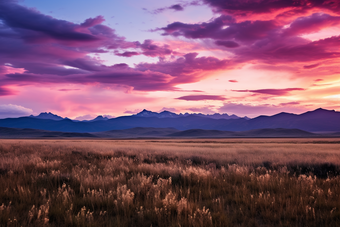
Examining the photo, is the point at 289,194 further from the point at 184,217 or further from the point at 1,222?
the point at 1,222

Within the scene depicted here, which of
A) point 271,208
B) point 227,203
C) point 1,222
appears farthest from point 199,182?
point 1,222

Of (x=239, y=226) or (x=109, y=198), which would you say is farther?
(x=109, y=198)

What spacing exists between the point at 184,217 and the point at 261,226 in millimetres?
1452

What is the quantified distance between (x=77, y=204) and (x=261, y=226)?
12.8 ft

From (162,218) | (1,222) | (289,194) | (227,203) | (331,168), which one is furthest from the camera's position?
(331,168)

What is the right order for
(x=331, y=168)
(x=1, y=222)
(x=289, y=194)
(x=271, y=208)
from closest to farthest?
(x=1, y=222), (x=271, y=208), (x=289, y=194), (x=331, y=168)

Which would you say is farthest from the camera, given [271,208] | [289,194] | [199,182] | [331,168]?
[331,168]

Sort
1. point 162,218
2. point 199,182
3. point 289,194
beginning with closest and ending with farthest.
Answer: point 162,218 < point 289,194 < point 199,182

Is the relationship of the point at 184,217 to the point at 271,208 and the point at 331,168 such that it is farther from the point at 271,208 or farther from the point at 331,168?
the point at 331,168

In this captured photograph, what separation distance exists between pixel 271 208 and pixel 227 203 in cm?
98

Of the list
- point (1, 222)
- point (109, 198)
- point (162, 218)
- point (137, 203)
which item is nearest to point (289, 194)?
point (162, 218)

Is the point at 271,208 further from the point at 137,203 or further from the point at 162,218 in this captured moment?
the point at 137,203

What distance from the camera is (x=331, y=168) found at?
10922 millimetres

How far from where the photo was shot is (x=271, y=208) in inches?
186
